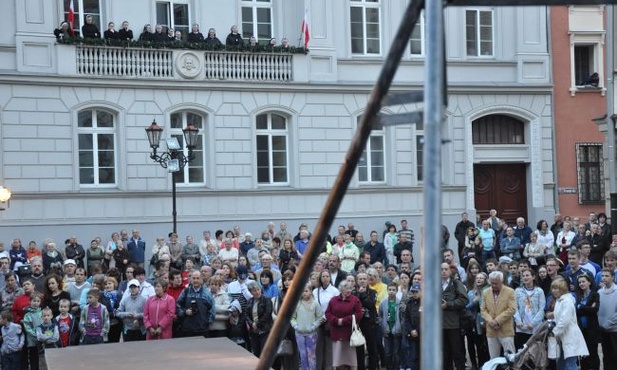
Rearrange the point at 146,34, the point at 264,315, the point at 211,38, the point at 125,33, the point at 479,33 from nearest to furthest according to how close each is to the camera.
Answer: the point at 264,315
the point at 125,33
the point at 146,34
the point at 211,38
the point at 479,33

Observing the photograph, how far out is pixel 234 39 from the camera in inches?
1206

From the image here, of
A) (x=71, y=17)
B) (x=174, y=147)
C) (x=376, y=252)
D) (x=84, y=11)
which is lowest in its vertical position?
(x=376, y=252)

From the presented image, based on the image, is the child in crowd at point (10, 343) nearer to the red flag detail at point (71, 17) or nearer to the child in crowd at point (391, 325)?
the child in crowd at point (391, 325)

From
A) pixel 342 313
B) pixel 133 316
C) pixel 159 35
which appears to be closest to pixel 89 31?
pixel 159 35

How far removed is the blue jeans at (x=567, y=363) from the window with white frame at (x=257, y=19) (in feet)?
62.9

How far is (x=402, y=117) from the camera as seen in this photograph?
11.0 feet

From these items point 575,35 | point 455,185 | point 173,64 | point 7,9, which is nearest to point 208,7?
point 173,64

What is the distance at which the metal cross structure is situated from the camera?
9.93ft

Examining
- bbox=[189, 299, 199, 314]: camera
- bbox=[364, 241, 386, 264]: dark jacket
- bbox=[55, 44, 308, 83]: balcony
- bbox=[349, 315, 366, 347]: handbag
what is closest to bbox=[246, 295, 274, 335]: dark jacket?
bbox=[189, 299, 199, 314]: camera

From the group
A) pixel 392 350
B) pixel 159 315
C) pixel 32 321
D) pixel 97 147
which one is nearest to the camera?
pixel 32 321

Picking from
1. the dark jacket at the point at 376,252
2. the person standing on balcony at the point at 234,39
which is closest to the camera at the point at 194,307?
the dark jacket at the point at 376,252

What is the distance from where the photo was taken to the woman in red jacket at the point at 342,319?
611 inches

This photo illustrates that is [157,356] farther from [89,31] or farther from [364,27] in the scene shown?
[364,27]

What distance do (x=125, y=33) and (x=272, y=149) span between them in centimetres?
576
